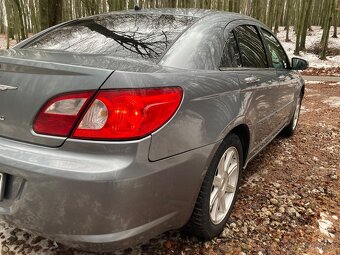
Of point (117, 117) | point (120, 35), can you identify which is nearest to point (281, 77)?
point (120, 35)

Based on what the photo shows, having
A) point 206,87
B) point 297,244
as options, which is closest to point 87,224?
point 206,87

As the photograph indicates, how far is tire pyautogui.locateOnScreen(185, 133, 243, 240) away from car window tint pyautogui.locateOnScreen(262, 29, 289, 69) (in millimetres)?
1501

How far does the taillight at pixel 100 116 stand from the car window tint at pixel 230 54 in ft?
3.02

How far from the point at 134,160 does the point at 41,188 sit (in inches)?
17.0

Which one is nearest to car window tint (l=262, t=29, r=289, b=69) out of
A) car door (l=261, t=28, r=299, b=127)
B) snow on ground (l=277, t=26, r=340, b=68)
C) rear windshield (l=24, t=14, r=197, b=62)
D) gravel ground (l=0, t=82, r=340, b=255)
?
car door (l=261, t=28, r=299, b=127)

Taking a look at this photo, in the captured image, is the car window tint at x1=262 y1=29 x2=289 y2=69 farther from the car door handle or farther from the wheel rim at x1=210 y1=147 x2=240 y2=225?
the wheel rim at x1=210 y1=147 x2=240 y2=225

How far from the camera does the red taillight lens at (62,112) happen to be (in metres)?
1.50

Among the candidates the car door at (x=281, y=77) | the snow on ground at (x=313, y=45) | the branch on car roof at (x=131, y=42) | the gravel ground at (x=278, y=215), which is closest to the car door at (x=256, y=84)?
the car door at (x=281, y=77)

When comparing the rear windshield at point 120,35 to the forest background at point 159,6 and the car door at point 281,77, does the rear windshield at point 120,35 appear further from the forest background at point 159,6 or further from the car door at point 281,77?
the car door at point 281,77

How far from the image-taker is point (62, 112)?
4.98ft

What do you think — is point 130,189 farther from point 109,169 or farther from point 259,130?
point 259,130

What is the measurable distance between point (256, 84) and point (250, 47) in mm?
449

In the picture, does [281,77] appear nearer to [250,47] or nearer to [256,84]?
[250,47]

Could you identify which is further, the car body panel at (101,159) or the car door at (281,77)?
the car door at (281,77)
